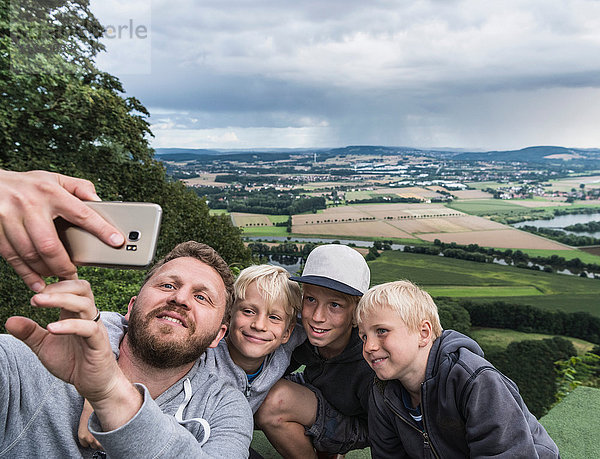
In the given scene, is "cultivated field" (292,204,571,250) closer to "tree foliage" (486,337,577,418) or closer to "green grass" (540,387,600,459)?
"tree foliage" (486,337,577,418)

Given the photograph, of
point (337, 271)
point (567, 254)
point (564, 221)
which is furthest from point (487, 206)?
point (337, 271)

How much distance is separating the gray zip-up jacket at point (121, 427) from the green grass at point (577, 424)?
2.39 m

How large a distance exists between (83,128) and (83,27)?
306 centimetres

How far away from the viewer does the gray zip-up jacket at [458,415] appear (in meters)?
1.70

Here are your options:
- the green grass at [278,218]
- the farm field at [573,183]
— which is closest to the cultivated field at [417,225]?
the green grass at [278,218]

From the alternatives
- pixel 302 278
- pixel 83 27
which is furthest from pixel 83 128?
pixel 302 278

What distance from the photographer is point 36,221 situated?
959mm

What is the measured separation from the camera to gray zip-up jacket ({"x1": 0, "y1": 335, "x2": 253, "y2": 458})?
4.04ft

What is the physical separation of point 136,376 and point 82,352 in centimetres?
89

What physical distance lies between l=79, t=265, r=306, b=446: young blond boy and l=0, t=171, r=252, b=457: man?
0.12 meters

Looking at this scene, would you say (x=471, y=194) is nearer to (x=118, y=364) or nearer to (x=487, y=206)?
(x=487, y=206)

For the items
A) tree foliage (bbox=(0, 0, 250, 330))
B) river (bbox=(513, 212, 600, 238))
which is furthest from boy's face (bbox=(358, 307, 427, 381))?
river (bbox=(513, 212, 600, 238))

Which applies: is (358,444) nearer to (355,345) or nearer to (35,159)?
(355,345)

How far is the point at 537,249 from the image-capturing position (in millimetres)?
43344
